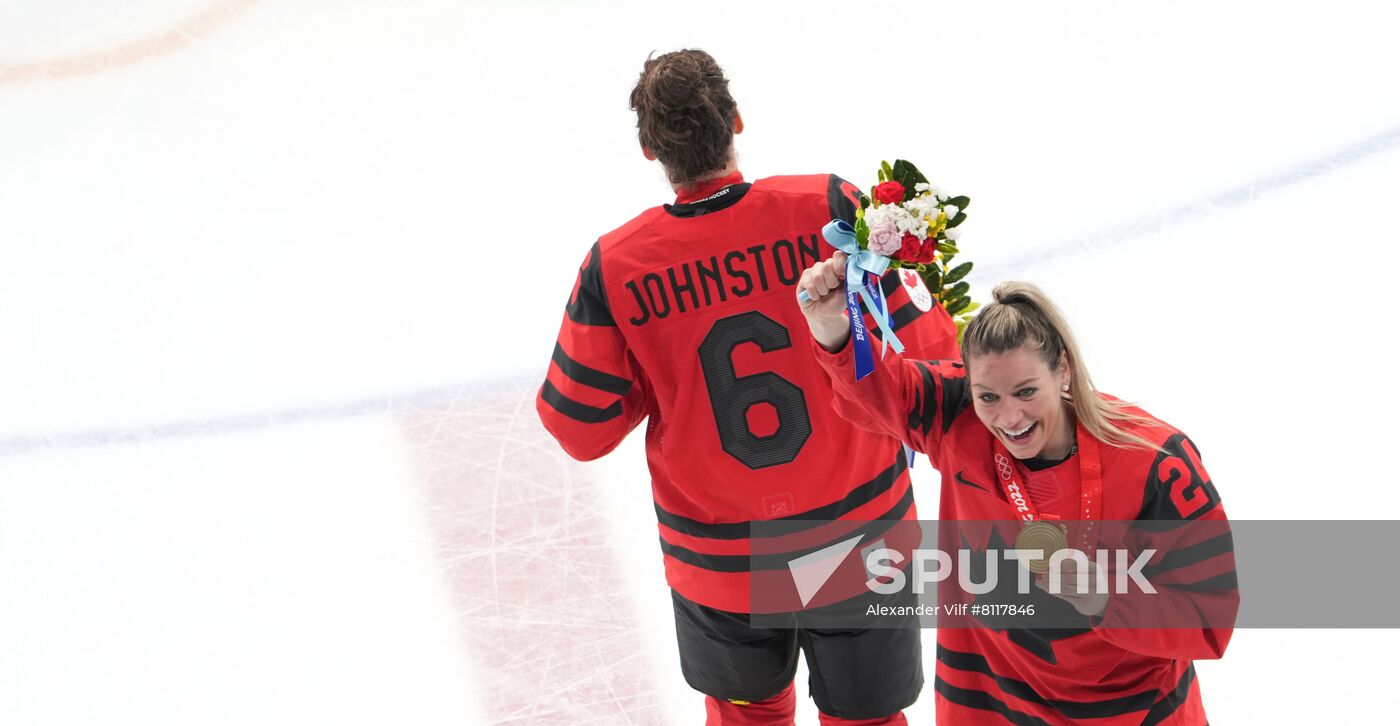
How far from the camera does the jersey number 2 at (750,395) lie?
88.4 inches

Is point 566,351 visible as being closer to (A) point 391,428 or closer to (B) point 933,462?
(B) point 933,462

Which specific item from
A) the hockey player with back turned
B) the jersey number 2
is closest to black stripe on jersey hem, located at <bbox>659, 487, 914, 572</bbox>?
the hockey player with back turned

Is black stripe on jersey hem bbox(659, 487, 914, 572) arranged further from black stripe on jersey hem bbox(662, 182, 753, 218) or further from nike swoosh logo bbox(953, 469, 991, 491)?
black stripe on jersey hem bbox(662, 182, 753, 218)

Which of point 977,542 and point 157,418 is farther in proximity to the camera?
point 157,418

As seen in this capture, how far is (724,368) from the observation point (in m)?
2.27

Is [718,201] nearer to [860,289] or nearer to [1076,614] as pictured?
[860,289]

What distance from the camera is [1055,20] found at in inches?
213

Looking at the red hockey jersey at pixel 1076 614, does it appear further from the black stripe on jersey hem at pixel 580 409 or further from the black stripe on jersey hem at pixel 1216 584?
the black stripe on jersey hem at pixel 580 409

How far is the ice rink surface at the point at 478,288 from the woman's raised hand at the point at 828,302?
4.46ft

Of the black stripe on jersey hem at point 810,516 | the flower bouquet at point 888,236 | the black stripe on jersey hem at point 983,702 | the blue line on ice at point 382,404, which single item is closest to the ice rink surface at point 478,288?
the blue line on ice at point 382,404

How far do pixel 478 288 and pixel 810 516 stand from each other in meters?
2.46

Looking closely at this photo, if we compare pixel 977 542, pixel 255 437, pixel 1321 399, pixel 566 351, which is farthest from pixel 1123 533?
pixel 255 437

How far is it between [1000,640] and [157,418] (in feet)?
10.2

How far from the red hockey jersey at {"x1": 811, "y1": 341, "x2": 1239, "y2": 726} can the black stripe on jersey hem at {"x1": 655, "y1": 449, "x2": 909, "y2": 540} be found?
0.26m
